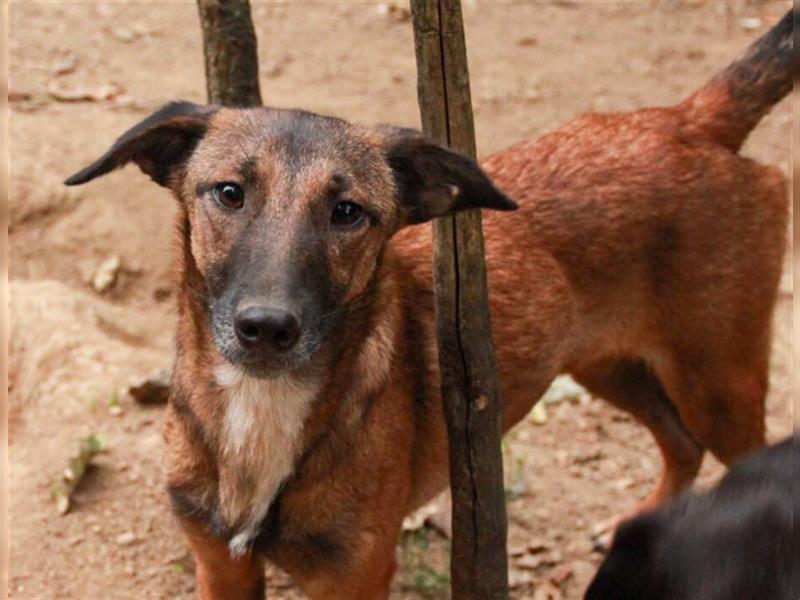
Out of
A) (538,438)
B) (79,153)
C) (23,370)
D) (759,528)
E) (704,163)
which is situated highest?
(759,528)

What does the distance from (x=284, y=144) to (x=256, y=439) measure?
93 cm

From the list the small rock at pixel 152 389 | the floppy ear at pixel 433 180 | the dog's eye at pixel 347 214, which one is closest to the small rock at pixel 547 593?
the small rock at pixel 152 389

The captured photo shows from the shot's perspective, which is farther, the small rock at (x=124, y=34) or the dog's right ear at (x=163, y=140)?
the small rock at (x=124, y=34)

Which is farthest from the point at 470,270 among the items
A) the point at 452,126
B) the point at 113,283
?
the point at 113,283

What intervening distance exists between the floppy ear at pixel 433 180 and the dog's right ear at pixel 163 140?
0.61 meters

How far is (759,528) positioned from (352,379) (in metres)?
2.18

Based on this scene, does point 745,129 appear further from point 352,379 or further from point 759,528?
point 759,528

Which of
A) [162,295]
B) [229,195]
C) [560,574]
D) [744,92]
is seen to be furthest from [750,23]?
[229,195]

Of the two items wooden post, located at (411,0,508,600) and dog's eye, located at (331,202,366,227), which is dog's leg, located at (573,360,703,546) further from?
dog's eye, located at (331,202,366,227)

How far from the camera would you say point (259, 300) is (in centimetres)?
383

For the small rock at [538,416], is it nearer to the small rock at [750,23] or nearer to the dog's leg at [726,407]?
the dog's leg at [726,407]

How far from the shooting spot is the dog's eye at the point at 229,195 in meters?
4.14

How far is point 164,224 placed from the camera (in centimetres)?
744

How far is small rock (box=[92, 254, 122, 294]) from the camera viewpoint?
282 inches
